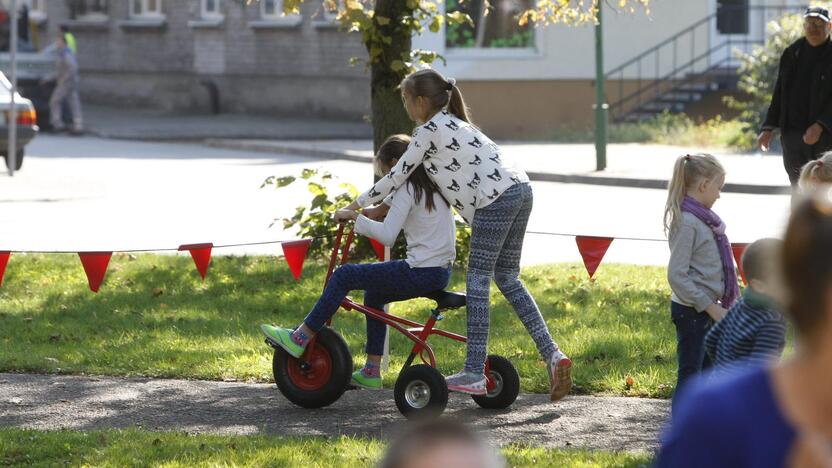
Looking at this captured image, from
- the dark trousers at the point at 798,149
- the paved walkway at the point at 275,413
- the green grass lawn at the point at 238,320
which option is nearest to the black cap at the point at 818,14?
the dark trousers at the point at 798,149

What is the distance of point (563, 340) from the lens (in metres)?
8.52

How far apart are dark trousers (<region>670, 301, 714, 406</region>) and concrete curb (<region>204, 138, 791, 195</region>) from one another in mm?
8933

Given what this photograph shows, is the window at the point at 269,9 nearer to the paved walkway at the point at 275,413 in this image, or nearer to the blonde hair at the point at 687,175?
the paved walkway at the point at 275,413

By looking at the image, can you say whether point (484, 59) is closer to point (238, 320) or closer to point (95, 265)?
point (238, 320)

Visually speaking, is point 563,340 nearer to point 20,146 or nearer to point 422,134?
point 422,134

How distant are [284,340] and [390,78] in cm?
463

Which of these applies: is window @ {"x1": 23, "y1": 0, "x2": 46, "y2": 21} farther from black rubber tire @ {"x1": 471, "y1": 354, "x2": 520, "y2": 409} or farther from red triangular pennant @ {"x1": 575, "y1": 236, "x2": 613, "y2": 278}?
black rubber tire @ {"x1": 471, "y1": 354, "x2": 520, "y2": 409}

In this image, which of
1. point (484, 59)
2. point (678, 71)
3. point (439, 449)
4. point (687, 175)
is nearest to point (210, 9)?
point (484, 59)

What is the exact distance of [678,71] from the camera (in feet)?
101

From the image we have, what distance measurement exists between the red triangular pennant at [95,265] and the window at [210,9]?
96.2 feet

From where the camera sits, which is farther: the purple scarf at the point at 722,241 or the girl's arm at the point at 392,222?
the girl's arm at the point at 392,222

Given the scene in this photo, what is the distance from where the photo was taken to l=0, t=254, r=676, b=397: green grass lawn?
789cm

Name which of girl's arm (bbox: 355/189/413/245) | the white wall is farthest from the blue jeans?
the white wall

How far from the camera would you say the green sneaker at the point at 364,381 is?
7012 mm
